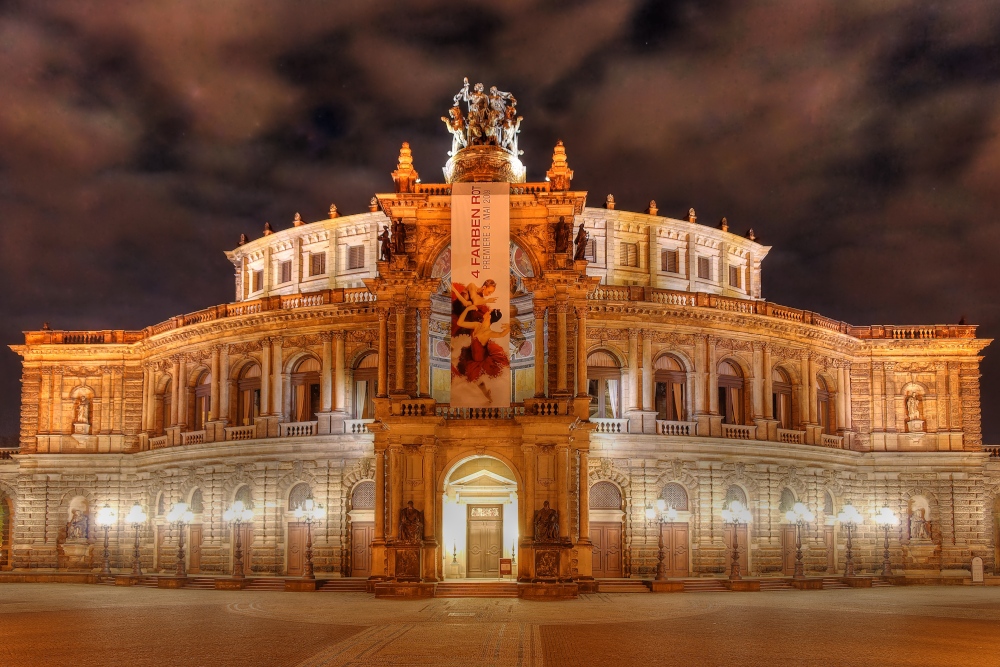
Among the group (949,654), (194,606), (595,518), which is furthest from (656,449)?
(949,654)

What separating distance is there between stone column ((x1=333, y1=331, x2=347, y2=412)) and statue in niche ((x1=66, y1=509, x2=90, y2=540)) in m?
18.1

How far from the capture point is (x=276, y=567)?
182ft

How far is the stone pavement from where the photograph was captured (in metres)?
23.6

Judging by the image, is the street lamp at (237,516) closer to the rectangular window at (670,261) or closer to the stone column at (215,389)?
the stone column at (215,389)

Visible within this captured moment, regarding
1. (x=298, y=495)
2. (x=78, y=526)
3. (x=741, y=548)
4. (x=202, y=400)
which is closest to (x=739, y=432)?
(x=741, y=548)

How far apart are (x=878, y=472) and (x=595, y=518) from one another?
18.9 m

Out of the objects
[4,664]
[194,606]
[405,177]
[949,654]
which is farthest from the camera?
[405,177]

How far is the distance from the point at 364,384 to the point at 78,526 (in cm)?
1990

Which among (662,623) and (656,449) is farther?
(656,449)

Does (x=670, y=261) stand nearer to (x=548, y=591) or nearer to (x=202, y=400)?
(x=548, y=591)

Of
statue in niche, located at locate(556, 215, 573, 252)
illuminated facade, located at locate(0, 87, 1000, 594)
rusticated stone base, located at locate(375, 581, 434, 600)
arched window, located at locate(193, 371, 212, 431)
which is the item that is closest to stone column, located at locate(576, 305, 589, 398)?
illuminated facade, located at locate(0, 87, 1000, 594)

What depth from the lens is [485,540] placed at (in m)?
50.3

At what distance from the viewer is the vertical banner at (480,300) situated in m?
44.4

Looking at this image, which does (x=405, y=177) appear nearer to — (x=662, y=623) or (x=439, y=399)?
(x=439, y=399)
